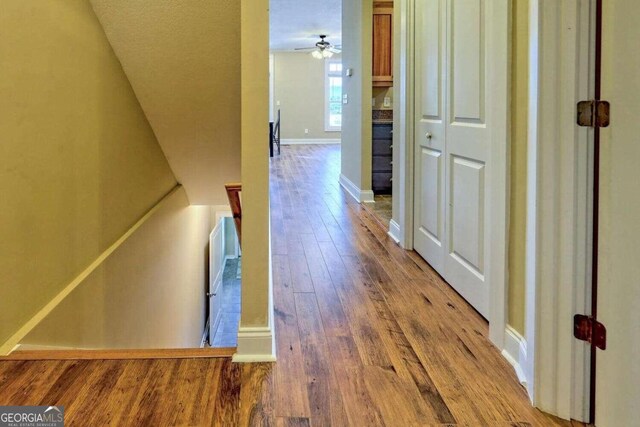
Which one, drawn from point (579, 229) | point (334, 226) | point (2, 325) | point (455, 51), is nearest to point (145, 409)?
point (2, 325)

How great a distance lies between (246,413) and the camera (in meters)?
1.72

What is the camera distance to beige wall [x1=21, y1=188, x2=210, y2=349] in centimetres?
263

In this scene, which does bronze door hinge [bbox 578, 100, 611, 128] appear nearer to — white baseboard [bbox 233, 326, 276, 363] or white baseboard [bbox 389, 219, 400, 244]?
white baseboard [bbox 233, 326, 276, 363]

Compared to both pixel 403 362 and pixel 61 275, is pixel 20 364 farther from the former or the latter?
pixel 403 362

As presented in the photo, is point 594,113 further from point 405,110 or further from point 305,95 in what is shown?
point 305,95

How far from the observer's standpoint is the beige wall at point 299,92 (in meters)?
14.4

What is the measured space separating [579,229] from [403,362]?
84 cm

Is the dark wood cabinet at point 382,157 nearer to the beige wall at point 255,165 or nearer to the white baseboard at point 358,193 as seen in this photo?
the white baseboard at point 358,193

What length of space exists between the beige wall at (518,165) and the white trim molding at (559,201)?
0.25m

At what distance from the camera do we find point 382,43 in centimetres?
588

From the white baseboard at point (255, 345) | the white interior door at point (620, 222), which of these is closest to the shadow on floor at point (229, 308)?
the white baseboard at point (255, 345)

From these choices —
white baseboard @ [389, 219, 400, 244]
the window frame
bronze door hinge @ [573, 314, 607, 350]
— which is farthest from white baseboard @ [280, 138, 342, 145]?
bronze door hinge @ [573, 314, 607, 350]

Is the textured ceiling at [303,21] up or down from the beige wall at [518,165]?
up

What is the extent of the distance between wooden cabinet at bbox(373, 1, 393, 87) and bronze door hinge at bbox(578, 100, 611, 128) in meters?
4.53
